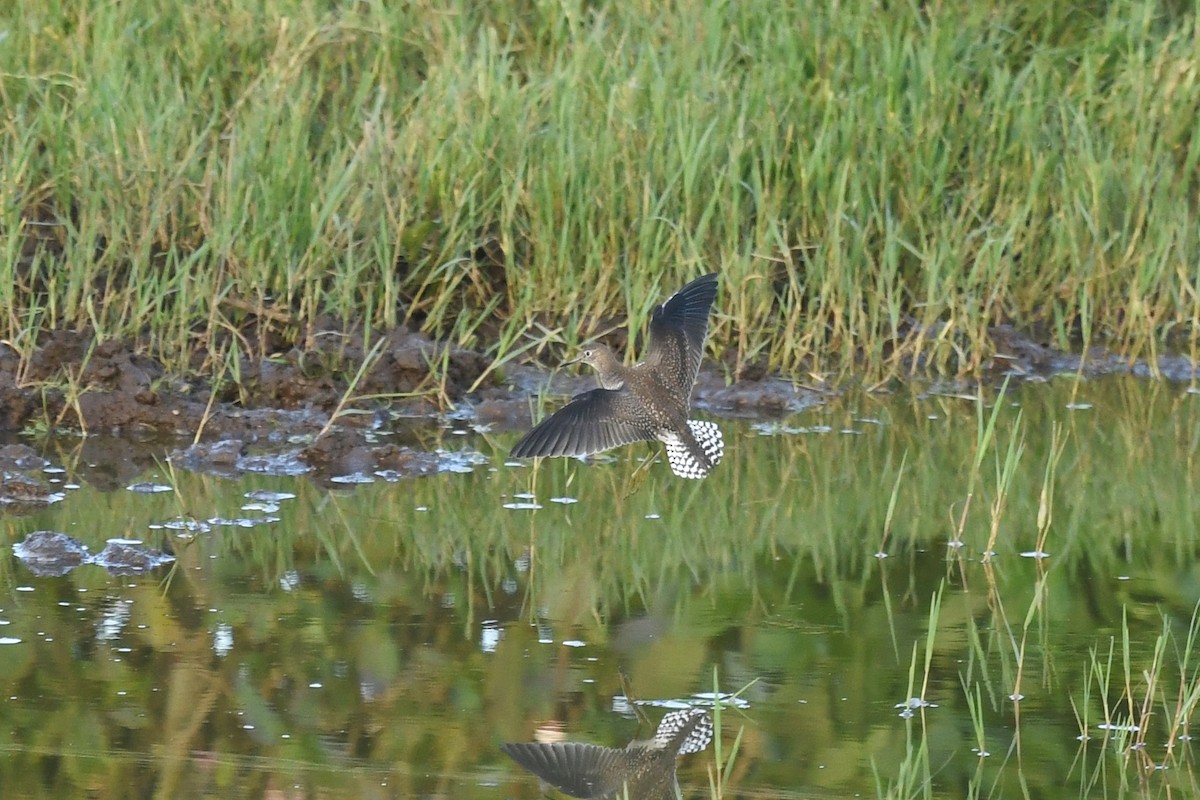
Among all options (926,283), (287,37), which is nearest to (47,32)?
(287,37)

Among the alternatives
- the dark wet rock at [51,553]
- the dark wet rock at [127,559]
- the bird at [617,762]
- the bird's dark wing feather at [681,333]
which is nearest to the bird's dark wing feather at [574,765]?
the bird at [617,762]

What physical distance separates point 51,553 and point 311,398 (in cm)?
178

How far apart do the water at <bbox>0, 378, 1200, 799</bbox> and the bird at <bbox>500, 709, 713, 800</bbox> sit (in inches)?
1.9

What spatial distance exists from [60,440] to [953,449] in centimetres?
280

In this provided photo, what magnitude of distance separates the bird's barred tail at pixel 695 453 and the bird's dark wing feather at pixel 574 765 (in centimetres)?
175

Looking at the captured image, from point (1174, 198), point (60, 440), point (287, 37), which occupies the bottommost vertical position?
point (60, 440)

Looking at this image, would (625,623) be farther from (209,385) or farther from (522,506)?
(209,385)

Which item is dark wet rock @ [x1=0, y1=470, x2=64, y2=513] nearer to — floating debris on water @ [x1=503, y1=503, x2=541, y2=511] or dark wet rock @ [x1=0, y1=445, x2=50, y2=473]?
dark wet rock @ [x1=0, y1=445, x2=50, y2=473]

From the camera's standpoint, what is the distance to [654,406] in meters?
5.27

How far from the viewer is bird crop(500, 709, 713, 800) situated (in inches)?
136

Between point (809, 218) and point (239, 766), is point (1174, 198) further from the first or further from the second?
point (239, 766)

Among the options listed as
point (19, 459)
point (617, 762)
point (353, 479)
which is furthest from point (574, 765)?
point (19, 459)

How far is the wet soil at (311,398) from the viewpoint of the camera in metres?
5.98

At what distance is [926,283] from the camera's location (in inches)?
285
